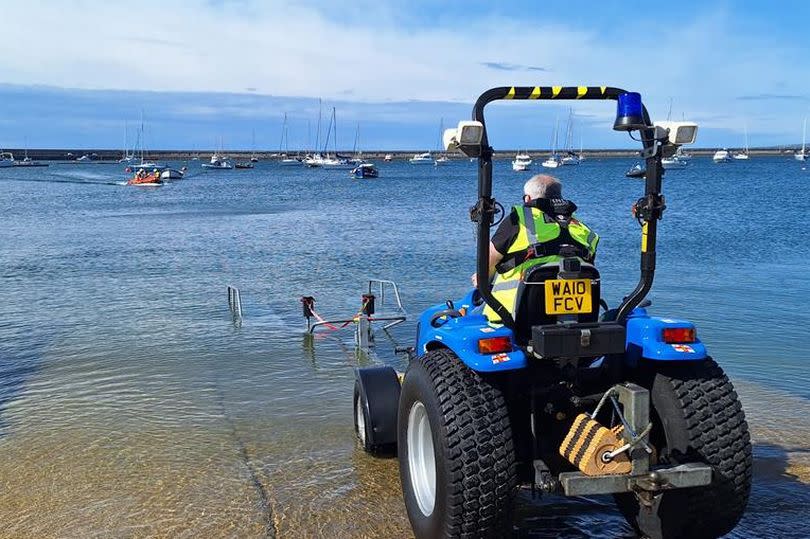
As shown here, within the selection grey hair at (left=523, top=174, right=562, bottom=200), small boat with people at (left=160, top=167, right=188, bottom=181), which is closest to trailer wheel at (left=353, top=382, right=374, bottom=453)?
grey hair at (left=523, top=174, right=562, bottom=200)

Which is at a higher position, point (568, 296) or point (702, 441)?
point (568, 296)

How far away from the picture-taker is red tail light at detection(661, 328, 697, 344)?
416 centimetres

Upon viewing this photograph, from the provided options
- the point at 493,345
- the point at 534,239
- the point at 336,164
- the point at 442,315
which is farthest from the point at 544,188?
the point at 336,164

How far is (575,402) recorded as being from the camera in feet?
13.7

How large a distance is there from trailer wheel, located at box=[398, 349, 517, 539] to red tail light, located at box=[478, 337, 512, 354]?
158 millimetres

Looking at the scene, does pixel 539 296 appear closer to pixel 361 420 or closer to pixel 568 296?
pixel 568 296

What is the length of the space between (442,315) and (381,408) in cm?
130

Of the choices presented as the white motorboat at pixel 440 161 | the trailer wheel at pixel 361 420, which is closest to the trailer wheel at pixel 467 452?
the trailer wheel at pixel 361 420

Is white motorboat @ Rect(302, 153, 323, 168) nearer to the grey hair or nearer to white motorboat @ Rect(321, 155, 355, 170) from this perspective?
white motorboat @ Rect(321, 155, 355, 170)

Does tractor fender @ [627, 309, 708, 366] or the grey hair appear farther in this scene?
the grey hair

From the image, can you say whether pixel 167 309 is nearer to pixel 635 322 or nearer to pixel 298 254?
pixel 298 254

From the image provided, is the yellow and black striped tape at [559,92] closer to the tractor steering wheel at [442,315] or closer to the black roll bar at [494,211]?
the black roll bar at [494,211]

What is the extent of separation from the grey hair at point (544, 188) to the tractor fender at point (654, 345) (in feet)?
2.70

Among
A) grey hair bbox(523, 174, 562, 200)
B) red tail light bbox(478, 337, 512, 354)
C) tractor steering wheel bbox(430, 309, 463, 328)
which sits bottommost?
tractor steering wheel bbox(430, 309, 463, 328)
